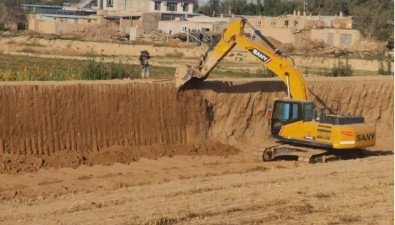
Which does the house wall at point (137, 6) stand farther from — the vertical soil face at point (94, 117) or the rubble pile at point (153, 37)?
the vertical soil face at point (94, 117)

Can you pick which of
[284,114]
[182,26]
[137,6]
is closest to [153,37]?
[182,26]

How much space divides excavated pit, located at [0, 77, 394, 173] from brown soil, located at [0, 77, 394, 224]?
0.10 ft

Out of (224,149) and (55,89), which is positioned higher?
(55,89)

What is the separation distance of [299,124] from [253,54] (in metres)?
2.89

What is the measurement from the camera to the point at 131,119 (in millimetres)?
24797

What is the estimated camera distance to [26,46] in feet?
237

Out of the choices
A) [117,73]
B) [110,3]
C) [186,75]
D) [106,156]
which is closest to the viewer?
[106,156]

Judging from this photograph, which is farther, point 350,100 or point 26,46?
point 26,46

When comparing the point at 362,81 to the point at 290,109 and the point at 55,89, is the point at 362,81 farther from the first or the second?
the point at 55,89

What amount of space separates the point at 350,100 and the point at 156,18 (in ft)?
200

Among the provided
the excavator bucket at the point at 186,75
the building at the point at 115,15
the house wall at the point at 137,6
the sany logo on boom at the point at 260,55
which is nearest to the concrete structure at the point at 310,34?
the building at the point at 115,15

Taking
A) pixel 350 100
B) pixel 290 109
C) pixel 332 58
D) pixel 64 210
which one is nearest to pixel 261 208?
pixel 64 210

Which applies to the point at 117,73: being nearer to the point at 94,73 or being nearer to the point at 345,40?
the point at 94,73

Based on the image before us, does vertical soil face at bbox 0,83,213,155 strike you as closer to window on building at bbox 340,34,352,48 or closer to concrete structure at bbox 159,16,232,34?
window on building at bbox 340,34,352,48
